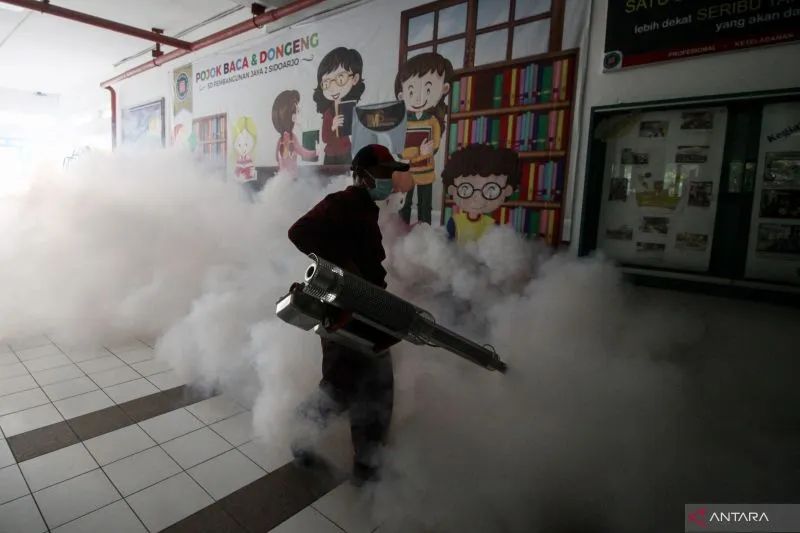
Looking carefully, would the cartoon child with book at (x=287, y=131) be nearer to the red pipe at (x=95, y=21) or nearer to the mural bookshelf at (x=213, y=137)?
the mural bookshelf at (x=213, y=137)

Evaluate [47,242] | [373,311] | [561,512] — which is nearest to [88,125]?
[47,242]

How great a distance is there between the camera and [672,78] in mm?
2346

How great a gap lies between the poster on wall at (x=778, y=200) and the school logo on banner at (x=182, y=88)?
602 cm

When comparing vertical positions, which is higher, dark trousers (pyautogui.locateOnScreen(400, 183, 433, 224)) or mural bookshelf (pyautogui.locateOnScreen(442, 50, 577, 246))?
mural bookshelf (pyautogui.locateOnScreen(442, 50, 577, 246))

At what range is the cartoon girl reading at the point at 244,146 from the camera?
15.8ft

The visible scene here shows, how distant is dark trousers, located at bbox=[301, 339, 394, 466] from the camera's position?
2.20 metres

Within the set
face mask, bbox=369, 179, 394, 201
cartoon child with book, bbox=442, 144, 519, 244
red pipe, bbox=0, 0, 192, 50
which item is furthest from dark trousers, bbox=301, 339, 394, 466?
red pipe, bbox=0, 0, 192, 50

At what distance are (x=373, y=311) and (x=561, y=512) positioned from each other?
1375 mm

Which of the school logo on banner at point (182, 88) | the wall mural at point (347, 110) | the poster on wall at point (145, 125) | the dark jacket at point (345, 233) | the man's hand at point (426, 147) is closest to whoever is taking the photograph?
the dark jacket at point (345, 233)

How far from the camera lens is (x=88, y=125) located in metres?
8.20

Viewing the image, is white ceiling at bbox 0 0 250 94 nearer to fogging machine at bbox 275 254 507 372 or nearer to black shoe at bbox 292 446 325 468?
fogging machine at bbox 275 254 507 372

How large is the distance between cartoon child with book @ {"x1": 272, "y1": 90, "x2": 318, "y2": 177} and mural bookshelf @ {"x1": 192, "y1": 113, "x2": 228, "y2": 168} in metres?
1.00

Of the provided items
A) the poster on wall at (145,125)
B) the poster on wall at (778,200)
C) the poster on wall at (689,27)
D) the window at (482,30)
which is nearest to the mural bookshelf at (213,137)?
the poster on wall at (145,125)

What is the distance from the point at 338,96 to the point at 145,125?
4281 mm
